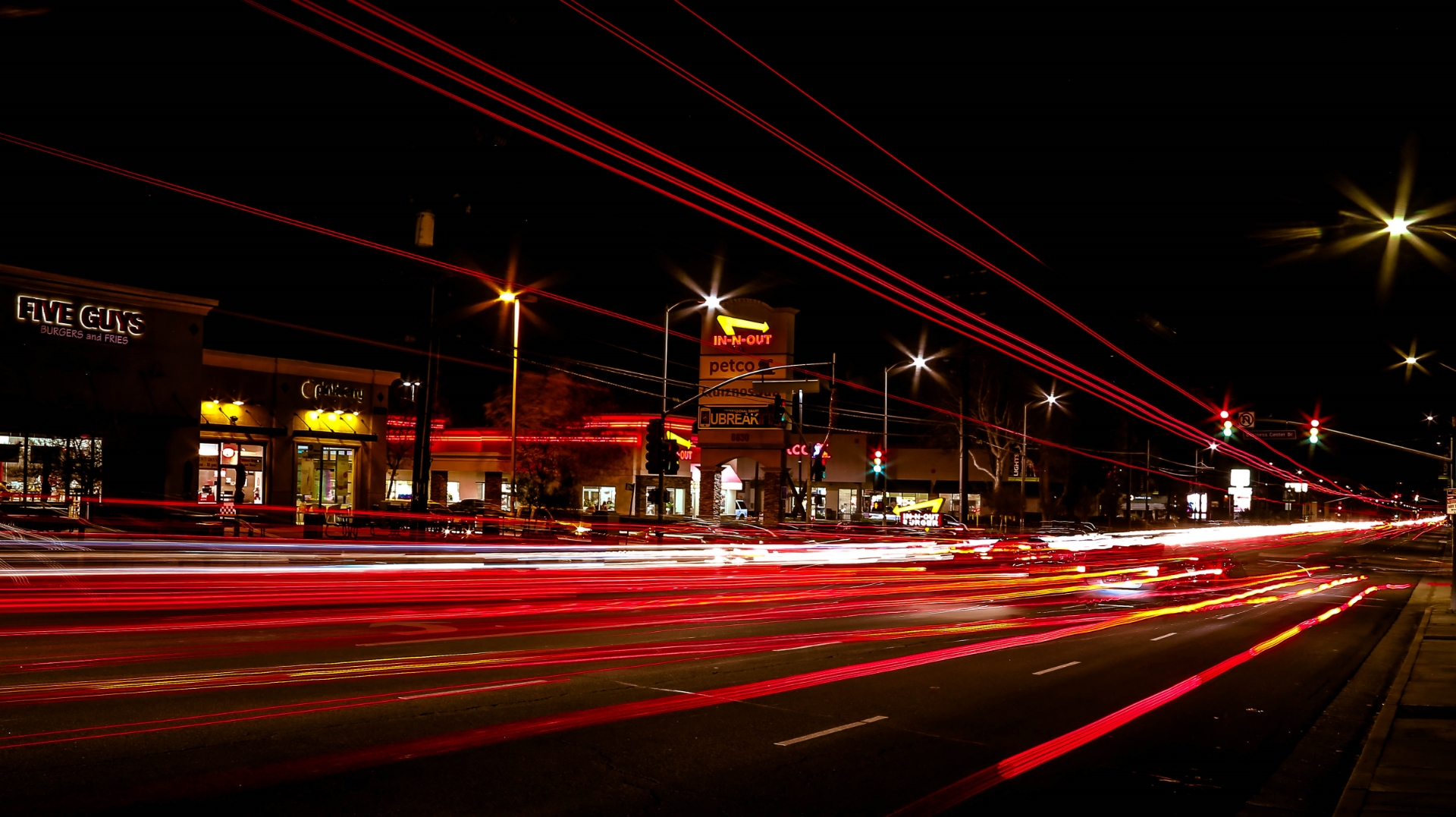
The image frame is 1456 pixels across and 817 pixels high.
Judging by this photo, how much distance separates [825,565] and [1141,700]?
19.9 metres

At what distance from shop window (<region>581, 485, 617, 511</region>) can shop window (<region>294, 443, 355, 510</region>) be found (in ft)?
45.5

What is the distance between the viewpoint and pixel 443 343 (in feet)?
224

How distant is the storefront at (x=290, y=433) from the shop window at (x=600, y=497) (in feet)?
40.4

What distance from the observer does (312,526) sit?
33250 millimetres

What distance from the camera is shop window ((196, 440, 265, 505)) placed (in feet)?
152

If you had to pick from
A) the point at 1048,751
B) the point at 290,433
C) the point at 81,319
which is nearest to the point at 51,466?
the point at 81,319

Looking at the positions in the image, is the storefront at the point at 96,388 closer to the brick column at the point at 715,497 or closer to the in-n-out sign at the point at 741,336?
the in-n-out sign at the point at 741,336

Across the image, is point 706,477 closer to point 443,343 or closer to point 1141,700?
point 443,343

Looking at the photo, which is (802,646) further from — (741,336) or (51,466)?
(51,466)

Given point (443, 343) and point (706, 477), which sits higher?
point (443, 343)

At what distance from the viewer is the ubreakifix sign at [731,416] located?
1897 inches

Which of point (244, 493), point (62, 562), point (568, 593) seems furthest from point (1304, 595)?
point (244, 493)

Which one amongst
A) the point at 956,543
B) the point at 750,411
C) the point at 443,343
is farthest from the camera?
the point at 443,343

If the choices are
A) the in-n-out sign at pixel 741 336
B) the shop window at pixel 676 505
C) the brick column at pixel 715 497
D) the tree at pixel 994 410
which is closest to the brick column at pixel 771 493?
the brick column at pixel 715 497
